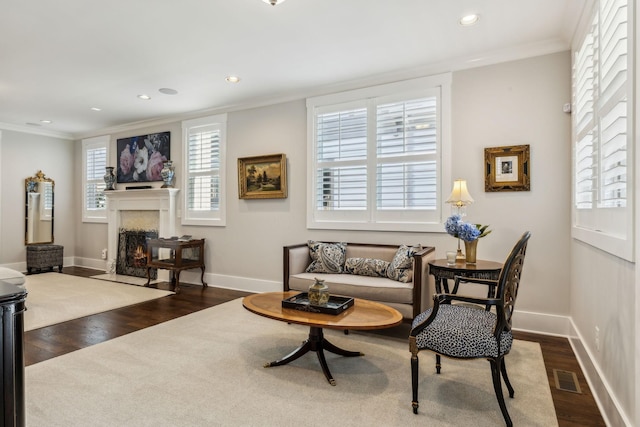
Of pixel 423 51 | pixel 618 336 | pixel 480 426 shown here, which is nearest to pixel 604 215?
pixel 618 336

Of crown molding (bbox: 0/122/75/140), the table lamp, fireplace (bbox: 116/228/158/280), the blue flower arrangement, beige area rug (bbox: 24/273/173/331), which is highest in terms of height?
crown molding (bbox: 0/122/75/140)

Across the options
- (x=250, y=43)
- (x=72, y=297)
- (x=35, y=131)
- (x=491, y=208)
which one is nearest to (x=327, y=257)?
(x=491, y=208)

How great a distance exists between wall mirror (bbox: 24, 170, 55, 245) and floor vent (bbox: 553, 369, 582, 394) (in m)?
8.35

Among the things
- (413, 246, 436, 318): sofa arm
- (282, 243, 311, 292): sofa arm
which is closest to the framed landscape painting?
(282, 243, 311, 292): sofa arm

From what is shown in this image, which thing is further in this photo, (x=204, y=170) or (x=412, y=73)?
(x=204, y=170)

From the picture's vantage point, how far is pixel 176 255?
5160 mm

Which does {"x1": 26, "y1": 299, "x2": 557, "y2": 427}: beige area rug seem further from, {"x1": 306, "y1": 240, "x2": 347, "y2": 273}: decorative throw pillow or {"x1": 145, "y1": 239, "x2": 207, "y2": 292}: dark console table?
{"x1": 145, "y1": 239, "x2": 207, "y2": 292}: dark console table

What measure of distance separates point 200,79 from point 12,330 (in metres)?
3.63

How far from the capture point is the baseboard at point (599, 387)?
182 cm

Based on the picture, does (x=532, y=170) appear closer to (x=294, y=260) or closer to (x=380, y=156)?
(x=380, y=156)

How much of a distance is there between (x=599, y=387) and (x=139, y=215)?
6503 mm

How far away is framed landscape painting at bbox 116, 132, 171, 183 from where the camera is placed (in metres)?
6.11

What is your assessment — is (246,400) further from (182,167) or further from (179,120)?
(179,120)

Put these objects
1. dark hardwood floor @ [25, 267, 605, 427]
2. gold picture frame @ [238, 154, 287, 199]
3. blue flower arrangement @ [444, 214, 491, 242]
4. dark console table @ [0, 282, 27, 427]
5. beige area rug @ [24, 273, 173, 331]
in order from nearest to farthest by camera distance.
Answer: dark console table @ [0, 282, 27, 427] → dark hardwood floor @ [25, 267, 605, 427] → blue flower arrangement @ [444, 214, 491, 242] → beige area rug @ [24, 273, 173, 331] → gold picture frame @ [238, 154, 287, 199]
